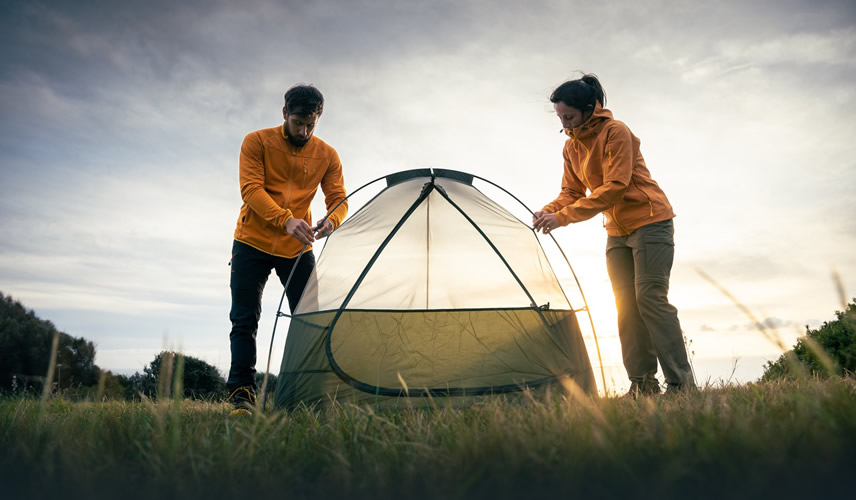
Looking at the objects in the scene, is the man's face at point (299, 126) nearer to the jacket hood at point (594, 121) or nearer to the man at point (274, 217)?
the man at point (274, 217)

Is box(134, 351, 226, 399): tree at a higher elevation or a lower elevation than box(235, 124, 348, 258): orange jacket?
lower

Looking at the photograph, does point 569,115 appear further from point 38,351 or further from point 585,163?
point 38,351

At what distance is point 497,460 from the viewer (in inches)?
54.1

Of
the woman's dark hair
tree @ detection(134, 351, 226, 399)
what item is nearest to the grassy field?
the woman's dark hair

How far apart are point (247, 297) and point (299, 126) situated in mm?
1129

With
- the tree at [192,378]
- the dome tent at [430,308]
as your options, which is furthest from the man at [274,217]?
the tree at [192,378]

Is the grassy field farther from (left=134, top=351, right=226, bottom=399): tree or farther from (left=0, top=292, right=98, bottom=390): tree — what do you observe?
(left=0, top=292, right=98, bottom=390): tree

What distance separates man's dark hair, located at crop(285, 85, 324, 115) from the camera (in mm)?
3236

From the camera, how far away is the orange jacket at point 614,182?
3.16 m

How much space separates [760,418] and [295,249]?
2699 millimetres

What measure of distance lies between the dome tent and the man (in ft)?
0.71

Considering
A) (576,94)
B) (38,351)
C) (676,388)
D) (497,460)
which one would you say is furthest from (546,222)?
(38,351)

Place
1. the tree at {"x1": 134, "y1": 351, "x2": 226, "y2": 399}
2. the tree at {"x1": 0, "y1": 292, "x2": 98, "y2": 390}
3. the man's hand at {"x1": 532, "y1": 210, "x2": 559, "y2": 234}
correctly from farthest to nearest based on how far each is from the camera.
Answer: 1. the tree at {"x1": 0, "y1": 292, "x2": 98, "y2": 390}
2. the tree at {"x1": 134, "y1": 351, "x2": 226, "y2": 399}
3. the man's hand at {"x1": 532, "y1": 210, "x2": 559, "y2": 234}

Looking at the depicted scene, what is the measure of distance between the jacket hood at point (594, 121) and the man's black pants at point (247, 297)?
1980mm
